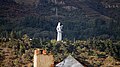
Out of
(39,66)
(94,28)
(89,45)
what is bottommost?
(94,28)

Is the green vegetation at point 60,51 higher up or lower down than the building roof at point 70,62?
lower down

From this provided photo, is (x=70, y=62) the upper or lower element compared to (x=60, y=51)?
upper

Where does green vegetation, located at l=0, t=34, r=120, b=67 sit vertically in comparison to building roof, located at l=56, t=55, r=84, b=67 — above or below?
below

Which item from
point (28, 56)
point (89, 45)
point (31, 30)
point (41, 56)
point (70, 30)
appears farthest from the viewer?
point (70, 30)

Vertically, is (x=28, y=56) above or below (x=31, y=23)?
above

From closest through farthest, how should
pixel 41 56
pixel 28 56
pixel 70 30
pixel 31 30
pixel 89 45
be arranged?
pixel 41 56 → pixel 28 56 → pixel 89 45 → pixel 31 30 → pixel 70 30

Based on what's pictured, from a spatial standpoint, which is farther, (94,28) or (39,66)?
(94,28)

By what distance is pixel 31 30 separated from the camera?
160 meters

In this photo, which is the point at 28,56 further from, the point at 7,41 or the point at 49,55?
the point at 49,55

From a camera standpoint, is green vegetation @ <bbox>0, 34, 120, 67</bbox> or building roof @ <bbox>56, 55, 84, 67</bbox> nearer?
building roof @ <bbox>56, 55, 84, 67</bbox>

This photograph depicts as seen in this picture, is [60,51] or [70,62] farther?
[60,51]

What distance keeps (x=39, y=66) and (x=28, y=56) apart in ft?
221

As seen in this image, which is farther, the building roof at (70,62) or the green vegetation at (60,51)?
the green vegetation at (60,51)

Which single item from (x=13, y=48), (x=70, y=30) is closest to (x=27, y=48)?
(x=13, y=48)
